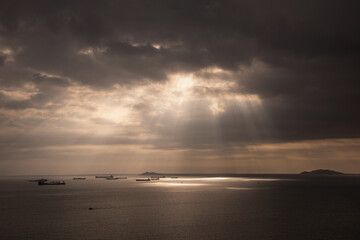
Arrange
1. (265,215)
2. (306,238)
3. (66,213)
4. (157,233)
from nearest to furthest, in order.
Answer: (306,238) < (157,233) < (265,215) < (66,213)

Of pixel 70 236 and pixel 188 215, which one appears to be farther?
pixel 188 215

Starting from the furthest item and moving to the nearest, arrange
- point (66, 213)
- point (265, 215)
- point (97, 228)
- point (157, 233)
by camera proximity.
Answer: point (66, 213), point (265, 215), point (97, 228), point (157, 233)

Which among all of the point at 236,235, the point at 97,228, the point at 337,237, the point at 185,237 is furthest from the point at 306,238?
the point at 97,228

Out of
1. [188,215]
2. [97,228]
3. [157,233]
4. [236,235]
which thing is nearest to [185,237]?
[157,233]

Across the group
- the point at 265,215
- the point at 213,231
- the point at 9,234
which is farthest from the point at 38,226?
the point at 265,215

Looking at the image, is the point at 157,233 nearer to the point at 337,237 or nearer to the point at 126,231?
the point at 126,231

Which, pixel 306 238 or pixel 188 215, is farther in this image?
pixel 188 215

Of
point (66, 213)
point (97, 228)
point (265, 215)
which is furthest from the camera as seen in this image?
point (66, 213)

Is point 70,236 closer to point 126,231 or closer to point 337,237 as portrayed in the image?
point 126,231

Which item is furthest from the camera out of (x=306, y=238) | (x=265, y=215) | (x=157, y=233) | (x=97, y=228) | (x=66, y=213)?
Result: (x=66, y=213)
